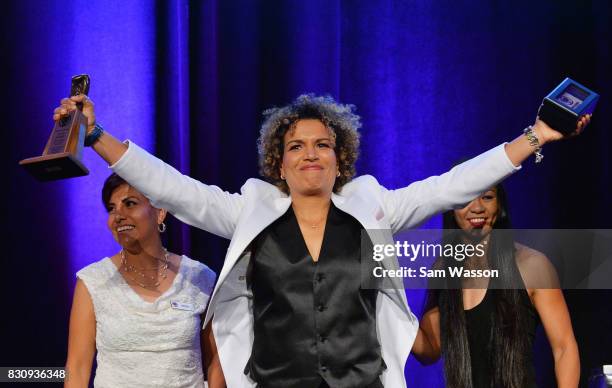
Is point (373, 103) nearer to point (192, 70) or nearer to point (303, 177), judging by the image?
point (192, 70)

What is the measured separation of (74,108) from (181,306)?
85 cm

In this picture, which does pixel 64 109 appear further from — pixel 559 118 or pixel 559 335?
pixel 559 335

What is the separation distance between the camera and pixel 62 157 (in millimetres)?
1975

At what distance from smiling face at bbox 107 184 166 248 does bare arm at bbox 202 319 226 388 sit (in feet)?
1.18

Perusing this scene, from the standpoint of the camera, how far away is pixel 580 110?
2.19 m

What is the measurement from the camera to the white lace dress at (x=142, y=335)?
2.68 metres

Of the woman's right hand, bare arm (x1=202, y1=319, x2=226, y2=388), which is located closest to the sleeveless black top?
bare arm (x1=202, y1=319, x2=226, y2=388)

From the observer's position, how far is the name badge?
108 inches

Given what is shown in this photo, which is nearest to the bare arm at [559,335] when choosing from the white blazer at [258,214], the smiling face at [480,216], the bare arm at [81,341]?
the smiling face at [480,216]

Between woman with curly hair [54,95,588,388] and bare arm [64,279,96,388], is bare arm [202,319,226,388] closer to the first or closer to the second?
bare arm [64,279,96,388]

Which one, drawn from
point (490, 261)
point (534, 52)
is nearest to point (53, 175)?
point (490, 261)

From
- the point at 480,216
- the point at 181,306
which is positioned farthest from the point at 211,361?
the point at 480,216

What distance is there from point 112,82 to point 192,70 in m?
0.34

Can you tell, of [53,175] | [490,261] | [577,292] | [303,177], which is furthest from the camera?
[577,292]
